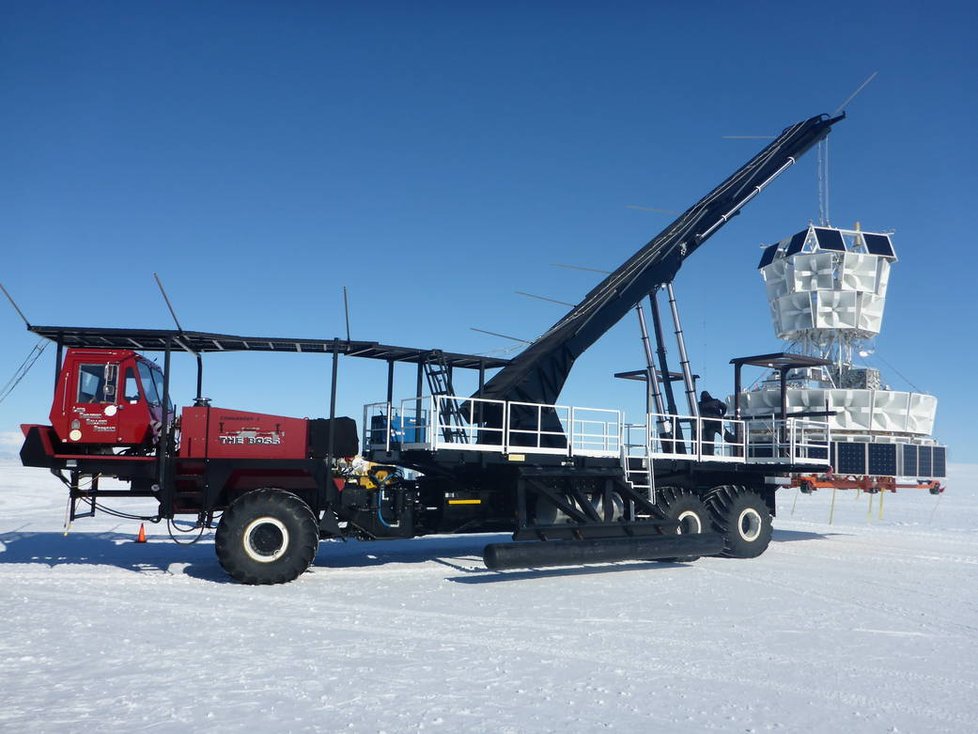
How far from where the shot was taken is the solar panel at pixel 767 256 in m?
47.4

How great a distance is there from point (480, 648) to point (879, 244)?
44.2 m

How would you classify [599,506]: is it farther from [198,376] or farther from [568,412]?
[198,376]

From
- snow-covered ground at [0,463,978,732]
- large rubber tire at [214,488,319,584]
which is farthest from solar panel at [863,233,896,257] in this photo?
large rubber tire at [214,488,319,584]

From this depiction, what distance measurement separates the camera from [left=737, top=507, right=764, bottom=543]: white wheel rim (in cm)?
1695

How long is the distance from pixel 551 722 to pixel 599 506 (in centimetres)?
981

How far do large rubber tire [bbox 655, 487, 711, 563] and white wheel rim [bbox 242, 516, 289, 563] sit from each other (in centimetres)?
771

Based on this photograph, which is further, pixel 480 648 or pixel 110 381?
pixel 110 381

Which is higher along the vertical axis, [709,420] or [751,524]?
[709,420]

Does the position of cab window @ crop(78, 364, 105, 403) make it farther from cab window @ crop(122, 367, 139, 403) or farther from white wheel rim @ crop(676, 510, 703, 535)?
white wheel rim @ crop(676, 510, 703, 535)

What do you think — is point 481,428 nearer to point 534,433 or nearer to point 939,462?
point 534,433

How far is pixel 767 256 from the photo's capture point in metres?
48.3

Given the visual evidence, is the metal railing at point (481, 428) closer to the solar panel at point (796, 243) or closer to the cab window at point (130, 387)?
the cab window at point (130, 387)

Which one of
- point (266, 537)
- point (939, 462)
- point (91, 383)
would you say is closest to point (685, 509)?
point (266, 537)

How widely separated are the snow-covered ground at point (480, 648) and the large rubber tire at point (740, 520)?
1.60m
